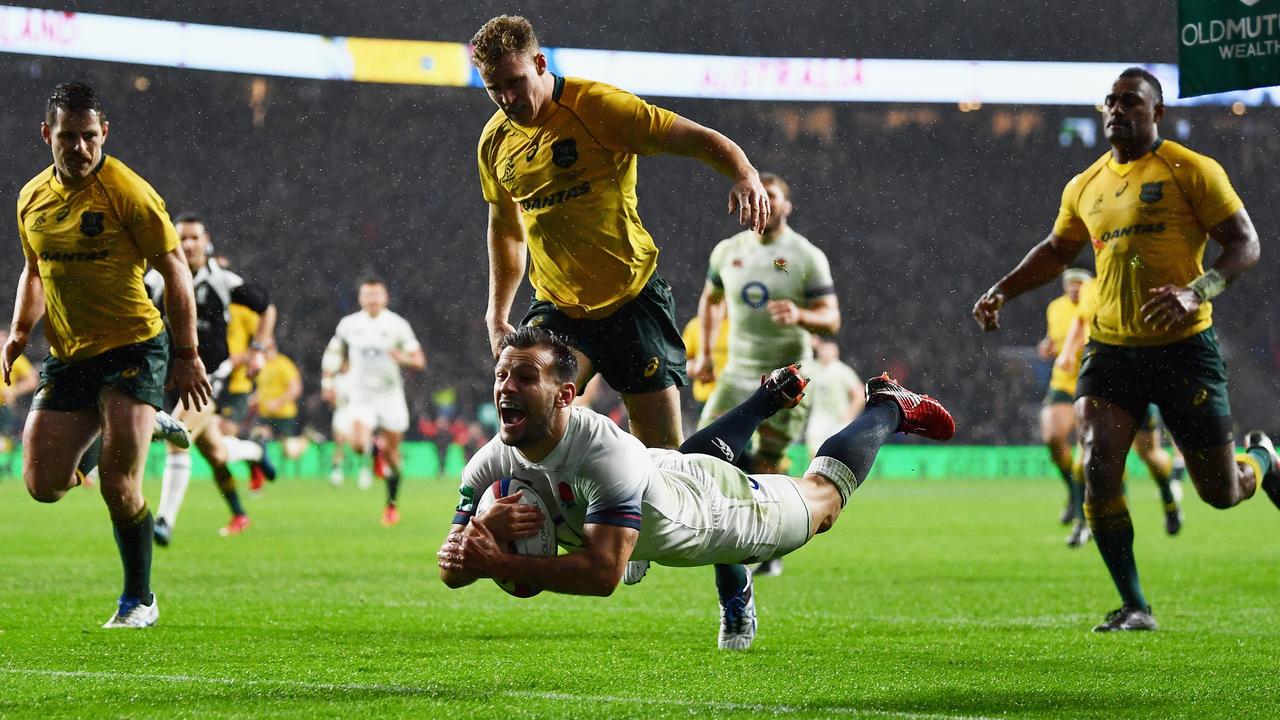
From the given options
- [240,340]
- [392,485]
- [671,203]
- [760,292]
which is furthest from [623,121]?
[671,203]

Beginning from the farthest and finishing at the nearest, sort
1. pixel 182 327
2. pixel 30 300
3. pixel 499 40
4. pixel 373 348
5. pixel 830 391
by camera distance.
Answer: pixel 830 391 → pixel 373 348 → pixel 30 300 → pixel 182 327 → pixel 499 40

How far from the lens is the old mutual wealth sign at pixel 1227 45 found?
5.46 metres

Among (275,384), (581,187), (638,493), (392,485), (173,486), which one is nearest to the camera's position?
(638,493)

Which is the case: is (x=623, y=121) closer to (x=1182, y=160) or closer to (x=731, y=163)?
(x=731, y=163)

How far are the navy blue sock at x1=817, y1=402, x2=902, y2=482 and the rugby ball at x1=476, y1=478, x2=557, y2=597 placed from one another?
1297mm

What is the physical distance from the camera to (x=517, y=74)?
520cm

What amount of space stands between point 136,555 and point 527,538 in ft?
8.67

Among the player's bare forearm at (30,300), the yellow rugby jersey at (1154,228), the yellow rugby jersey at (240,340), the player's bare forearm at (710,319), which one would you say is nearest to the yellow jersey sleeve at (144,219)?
the player's bare forearm at (30,300)

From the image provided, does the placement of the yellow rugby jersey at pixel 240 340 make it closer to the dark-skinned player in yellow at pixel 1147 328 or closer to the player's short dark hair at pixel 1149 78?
the dark-skinned player in yellow at pixel 1147 328

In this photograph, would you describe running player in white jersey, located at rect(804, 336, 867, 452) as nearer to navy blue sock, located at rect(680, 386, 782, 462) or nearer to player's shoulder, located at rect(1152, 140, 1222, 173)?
player's shoulder, located at rect(1152, 140, 1222, 173)

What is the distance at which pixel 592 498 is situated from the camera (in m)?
4.34

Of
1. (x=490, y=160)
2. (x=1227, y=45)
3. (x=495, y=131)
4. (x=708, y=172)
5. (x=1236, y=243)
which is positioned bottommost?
(x=1236, y=243)

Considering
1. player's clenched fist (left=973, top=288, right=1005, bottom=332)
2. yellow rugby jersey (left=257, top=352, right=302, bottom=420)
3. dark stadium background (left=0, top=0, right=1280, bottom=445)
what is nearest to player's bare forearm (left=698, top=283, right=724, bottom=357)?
player's clenched fist (left=973, top=288, right=1005, bottom=332)

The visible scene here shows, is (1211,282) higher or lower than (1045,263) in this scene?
lower
